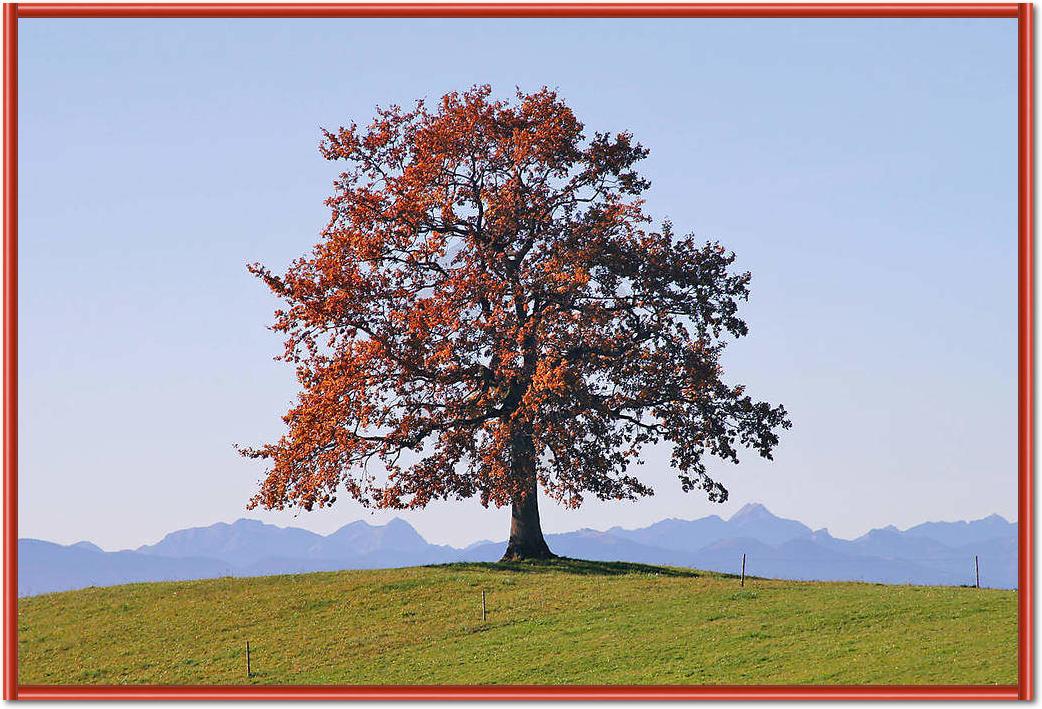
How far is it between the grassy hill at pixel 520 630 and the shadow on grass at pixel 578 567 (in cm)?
13

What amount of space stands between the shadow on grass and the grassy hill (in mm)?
131

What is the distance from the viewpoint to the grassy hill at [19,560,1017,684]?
98.1 feet

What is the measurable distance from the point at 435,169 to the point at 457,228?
2.27m

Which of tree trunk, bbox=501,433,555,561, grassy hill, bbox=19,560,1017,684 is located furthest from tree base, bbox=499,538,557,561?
grassy hill, bbox=19,560,1017,684

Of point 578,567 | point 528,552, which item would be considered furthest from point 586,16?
point 528,552

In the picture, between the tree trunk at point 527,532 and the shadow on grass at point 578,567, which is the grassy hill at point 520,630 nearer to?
the shadow on grass at point 578,567

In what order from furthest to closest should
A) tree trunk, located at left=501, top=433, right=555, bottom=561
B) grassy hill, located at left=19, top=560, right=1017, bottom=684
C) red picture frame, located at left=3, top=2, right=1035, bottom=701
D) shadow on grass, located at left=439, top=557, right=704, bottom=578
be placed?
tree trunk, located at left=501, top=433, right=555, bottom=561, shadow on grass, located at left=439, top=557, right=704, bottom=578, grassy hill, located at left=19, top=560, right=1017, bottom=684, red picture frame, located at left=3, top=2, right=1035, bottom=701

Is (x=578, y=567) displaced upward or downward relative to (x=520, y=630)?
upward

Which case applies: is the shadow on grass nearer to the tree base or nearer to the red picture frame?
the tree base

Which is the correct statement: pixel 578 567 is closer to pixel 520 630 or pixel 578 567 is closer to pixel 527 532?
pixel 527 532

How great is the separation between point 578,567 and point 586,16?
22.5m

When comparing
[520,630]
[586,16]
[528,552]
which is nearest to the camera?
[586,16]

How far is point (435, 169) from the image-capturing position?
43.7 metres

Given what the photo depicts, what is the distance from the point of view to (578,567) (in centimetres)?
4400
